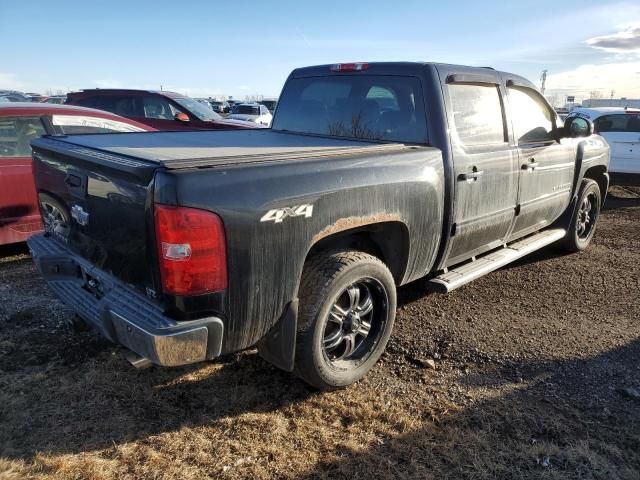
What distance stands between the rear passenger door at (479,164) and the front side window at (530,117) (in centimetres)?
22

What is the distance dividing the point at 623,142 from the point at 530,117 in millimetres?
5953

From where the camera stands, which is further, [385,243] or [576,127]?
[576,127]

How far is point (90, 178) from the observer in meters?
2.74

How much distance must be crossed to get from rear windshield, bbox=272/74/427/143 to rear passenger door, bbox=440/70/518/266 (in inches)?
10.7

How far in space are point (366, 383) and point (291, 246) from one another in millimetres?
1215

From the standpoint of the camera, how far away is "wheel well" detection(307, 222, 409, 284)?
315 centimetres

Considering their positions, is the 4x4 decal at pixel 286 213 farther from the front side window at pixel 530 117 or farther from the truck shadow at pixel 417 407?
the front side window at pixel 530 117

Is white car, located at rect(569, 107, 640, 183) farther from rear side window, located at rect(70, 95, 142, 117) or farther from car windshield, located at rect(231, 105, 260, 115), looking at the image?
car windshield, located at rect(231, 105, 260, 115)

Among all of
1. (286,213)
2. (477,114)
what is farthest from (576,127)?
(286,213)

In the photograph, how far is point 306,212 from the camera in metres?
2.60

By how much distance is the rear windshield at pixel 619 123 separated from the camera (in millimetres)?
9594

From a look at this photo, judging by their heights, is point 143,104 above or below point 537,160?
above

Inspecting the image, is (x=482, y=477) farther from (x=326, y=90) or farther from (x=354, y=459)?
(x=326, y=90)

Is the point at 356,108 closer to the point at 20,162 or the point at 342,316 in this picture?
the point at 342,316
